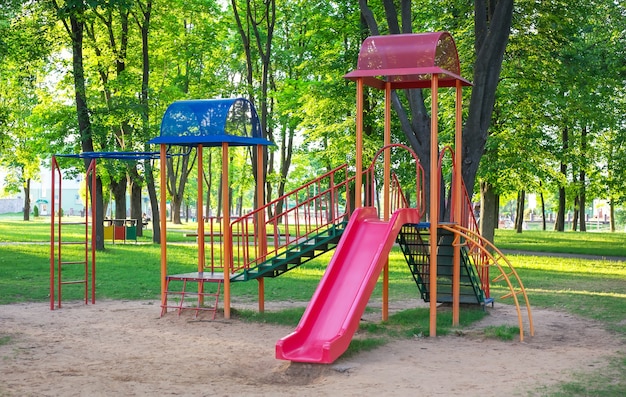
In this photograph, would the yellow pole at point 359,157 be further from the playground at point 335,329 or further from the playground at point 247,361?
the playground at point 247,361

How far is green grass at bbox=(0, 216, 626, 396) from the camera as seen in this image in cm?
1138

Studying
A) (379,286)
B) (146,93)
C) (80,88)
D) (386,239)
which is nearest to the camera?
(386,239)

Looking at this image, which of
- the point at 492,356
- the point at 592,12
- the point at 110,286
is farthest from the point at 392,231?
the point at 592,12

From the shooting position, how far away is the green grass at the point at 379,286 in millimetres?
11375

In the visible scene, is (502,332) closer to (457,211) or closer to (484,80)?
(457,211)

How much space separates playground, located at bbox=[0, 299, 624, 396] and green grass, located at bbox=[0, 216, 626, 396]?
1.33ft

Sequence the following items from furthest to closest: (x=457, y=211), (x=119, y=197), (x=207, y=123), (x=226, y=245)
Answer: (x=119, y=197), (x=207, y=123), (x=226, y=245), (x=457, y=211)

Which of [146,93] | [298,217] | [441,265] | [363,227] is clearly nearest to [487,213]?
[146,93]

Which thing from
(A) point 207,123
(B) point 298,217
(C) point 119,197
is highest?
(A) point 207,123

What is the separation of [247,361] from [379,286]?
8.93 meters

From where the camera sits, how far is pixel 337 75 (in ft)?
92.9

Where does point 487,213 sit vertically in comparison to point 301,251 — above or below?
above

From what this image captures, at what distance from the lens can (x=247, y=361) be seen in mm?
9617

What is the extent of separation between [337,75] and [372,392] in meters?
21.5
